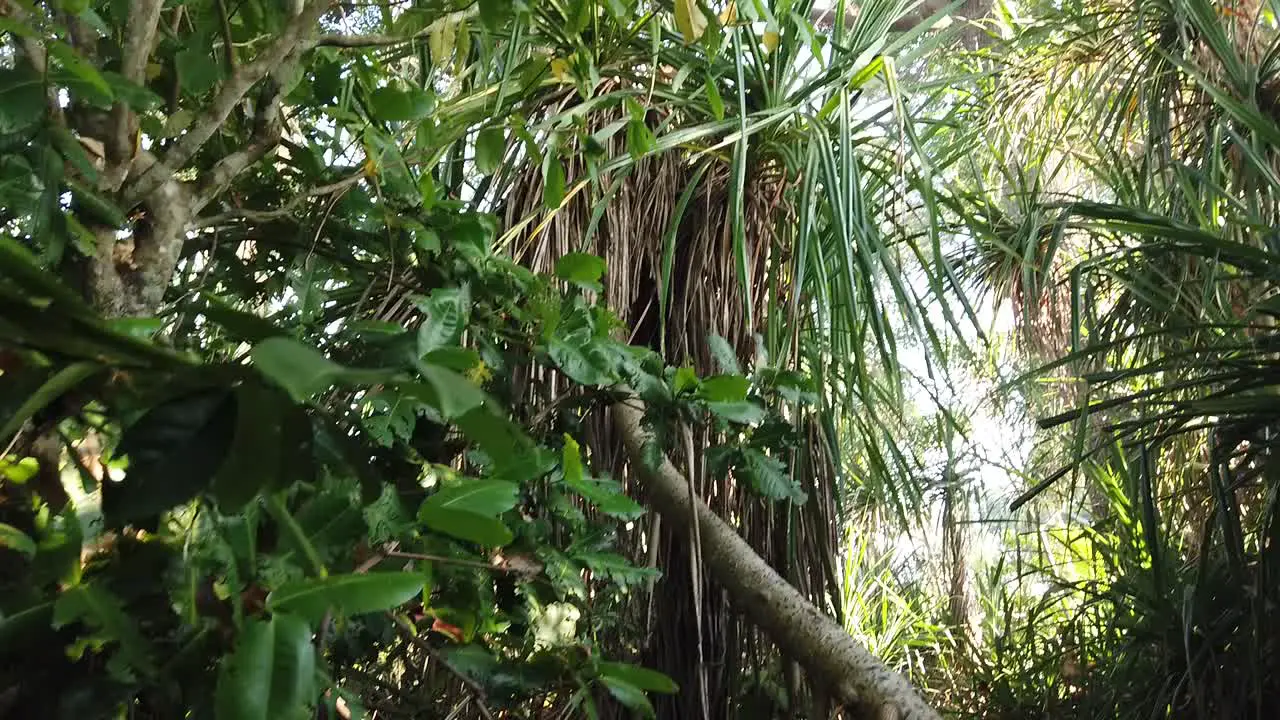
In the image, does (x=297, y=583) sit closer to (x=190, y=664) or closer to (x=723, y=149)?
(x=190, y=664)

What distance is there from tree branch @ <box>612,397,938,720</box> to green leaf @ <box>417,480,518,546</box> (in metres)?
Result: 0.22

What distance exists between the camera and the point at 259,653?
0.80 ft

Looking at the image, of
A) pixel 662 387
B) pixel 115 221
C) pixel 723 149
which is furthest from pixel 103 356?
pixel 723 149

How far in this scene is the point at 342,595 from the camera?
0.89 ft

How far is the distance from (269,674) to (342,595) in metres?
0.03

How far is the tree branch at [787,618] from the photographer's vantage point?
463 millimetres

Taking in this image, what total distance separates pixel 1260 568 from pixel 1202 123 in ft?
3.04

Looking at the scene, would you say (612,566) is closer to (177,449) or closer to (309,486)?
(309,486)

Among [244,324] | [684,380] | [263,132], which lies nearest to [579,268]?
[684,380]

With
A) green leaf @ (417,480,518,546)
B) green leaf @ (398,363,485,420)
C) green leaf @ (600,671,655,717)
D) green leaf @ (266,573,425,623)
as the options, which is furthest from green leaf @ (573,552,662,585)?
green leaf @ (398,363,485,420)

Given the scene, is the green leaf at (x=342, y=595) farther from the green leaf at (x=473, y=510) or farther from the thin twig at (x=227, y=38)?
the thin twig at (x=227, y=38)

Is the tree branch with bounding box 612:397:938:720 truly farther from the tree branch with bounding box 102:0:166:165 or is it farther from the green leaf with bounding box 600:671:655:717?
the tree branch with bounding box 102:0:166:165

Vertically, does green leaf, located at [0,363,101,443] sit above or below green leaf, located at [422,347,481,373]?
below

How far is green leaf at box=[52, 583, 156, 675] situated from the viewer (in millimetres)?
295
